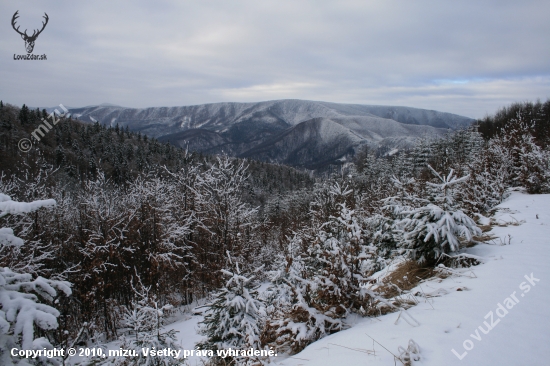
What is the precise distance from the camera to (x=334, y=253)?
13.2 ft

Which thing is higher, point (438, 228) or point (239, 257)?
point (438, 228)

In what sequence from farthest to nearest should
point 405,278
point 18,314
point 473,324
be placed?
1. point 405,278
2. point 473,324
3. point 18,314

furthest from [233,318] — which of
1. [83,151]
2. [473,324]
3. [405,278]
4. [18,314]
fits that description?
[83,151]

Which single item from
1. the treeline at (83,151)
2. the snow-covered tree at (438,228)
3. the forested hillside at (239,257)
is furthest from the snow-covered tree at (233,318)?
the treeline at (83,151)

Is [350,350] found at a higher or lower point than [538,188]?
lower

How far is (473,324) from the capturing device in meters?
2.60

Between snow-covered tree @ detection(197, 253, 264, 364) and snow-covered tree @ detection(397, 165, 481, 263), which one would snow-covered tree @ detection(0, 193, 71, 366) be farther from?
snow-covered tree @ detection(397, 165, 481, 263)

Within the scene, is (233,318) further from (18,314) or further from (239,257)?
(239,257)

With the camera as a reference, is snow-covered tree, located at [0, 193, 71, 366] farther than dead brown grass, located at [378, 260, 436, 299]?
No

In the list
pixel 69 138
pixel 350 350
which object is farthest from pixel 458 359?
pixel 69 138

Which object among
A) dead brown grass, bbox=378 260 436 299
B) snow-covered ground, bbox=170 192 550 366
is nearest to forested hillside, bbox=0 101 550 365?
dead brown grass, bbox=378 260 436 299

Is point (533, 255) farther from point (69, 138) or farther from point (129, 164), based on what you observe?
point (69, 138)

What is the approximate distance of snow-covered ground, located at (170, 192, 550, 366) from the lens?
221cm

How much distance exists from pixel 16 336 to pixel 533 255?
242 inches
